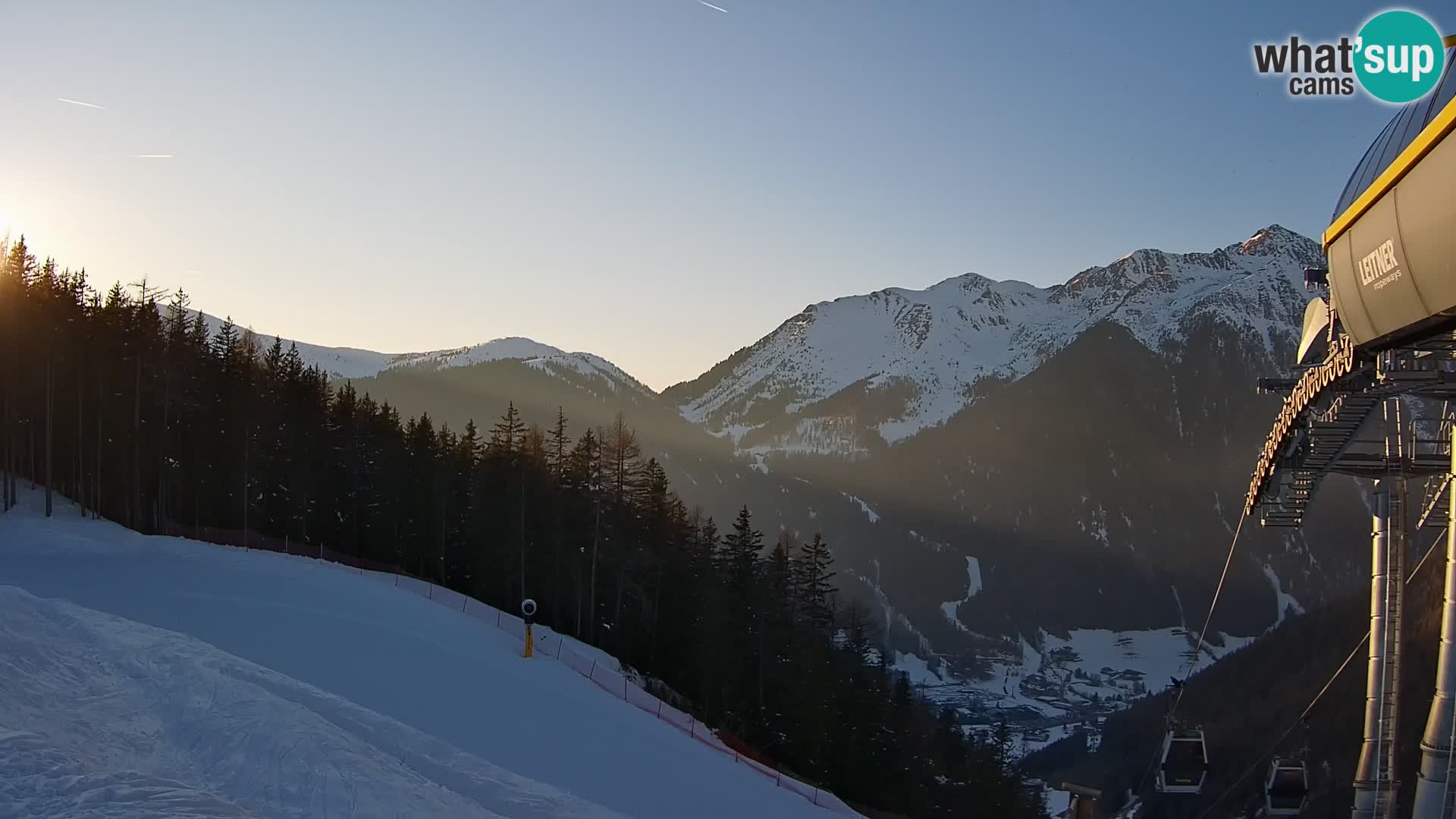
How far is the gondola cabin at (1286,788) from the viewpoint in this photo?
16.0 m

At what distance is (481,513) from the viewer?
162ft

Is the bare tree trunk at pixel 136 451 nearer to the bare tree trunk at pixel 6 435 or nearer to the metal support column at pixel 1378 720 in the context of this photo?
the bare tree trunk at pixel 6 435

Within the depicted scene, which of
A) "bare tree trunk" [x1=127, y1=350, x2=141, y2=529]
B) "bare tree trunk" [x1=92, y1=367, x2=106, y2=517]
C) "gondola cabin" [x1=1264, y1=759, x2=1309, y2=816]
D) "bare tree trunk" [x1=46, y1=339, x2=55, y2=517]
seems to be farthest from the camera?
"bare tree trunk" [x1=127, y1=350, x2=141, y2=529]

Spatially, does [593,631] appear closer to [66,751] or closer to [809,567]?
[809,567]

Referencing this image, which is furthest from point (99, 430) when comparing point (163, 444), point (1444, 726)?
point (1444, 726)

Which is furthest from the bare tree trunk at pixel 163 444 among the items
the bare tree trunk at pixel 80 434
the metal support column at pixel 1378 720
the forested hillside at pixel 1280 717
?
the metal support column at pixel 1378 720

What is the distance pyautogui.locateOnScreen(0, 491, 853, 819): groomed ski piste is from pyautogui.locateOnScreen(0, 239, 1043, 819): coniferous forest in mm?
11446

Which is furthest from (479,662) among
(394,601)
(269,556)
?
(269,556)

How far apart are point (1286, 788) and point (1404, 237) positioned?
12796 millimetres

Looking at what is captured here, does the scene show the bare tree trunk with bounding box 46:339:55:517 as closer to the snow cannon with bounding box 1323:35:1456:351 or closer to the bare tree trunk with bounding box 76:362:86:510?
the bare tree trunk with bounding box 76:362:86:510

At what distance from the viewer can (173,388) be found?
4656cm

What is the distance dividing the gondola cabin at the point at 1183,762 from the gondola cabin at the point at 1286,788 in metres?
1.10

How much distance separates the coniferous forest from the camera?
43.7 metres

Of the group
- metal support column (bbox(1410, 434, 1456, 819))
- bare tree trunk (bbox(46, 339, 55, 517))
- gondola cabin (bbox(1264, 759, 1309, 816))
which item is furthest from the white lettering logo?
bare tree trunk (bbox(46, 339, 55, 517))
